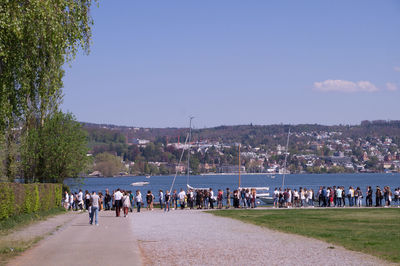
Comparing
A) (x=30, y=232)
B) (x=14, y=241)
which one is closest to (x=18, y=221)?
(x=30, y=232)

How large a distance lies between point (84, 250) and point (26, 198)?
1456 cm

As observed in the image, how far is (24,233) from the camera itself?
2225 centimetres

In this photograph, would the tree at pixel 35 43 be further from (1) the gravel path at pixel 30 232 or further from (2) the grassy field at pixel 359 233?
(2) the grassy field at pixel 359 233

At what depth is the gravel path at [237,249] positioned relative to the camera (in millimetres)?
14266

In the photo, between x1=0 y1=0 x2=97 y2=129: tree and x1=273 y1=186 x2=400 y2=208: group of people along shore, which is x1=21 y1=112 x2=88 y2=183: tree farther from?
x1=0 y1=0 x2=97 y2=129: tree

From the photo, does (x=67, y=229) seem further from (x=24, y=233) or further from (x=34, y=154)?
(x=34, y=154)

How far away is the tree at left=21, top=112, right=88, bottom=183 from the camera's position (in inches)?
1868

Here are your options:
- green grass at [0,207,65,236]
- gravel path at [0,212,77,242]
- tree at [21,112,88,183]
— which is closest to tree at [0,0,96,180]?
gravel path at [0,212,77,242]

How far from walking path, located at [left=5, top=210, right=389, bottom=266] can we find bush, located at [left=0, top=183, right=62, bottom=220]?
121 inches

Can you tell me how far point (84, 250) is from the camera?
16.5 meters

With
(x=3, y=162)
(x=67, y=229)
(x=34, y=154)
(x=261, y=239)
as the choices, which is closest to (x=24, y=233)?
(x=67, y=229)

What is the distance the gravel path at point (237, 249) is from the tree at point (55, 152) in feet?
85.6

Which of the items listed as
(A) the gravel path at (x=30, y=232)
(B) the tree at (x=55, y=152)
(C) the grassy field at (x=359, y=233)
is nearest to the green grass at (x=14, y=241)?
(A) the gravel path at (x=30, y=232)

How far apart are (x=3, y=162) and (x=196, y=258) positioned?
97.4ft
